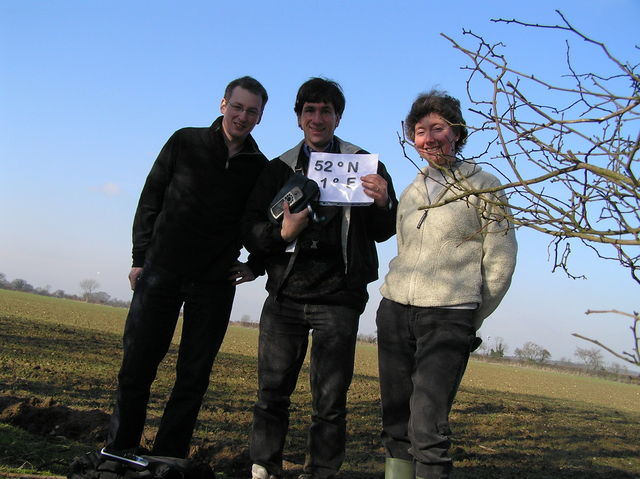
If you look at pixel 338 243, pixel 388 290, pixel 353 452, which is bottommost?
pixel 353 452

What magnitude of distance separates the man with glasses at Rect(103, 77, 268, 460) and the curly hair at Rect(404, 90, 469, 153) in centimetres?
103

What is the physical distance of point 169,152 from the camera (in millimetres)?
4320

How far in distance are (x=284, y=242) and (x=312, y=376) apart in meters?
0.79

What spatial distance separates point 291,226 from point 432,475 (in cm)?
150

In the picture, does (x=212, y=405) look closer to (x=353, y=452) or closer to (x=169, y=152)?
(x=353, y=452)

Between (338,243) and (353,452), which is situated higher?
(338,243)

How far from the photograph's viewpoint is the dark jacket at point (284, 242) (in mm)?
3856

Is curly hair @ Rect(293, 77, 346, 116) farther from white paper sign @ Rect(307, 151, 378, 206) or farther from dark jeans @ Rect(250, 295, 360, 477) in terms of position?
dark jeans @ Rect(250, 295, 360, 477)

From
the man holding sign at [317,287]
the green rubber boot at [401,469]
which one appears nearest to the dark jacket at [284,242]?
the man holding sign at [317,287]

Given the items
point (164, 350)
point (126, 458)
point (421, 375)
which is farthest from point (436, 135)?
point (126, 458)

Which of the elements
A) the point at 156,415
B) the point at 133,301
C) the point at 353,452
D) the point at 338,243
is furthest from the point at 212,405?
the point at 338,243

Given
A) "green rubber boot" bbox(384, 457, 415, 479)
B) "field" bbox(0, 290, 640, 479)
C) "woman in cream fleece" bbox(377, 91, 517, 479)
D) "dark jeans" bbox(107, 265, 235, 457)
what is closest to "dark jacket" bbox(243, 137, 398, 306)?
"woman in cream fleece" bbox(377, 91, 517, 479)

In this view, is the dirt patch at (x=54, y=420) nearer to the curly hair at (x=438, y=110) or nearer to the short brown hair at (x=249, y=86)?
the short brown hair at (x=249, y=86)

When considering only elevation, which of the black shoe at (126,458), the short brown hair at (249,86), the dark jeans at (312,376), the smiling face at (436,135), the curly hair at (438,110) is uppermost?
the short brown hair at (249,86)
